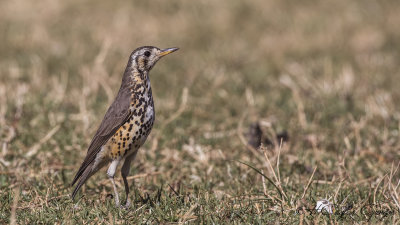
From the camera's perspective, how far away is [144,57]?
6.07 m

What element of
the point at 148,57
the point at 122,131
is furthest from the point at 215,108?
the point at 122,131

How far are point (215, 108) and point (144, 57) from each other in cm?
332

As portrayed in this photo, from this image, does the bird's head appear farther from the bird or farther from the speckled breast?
the speckled breast

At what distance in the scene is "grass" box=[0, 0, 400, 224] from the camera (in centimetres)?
542

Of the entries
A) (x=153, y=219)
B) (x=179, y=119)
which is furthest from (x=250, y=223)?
(x=179, y=119)

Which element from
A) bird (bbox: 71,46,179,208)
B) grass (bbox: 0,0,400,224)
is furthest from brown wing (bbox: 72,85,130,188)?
grass (bbox: 0,0,400,224)

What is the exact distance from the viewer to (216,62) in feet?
38.3

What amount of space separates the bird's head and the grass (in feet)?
3.94

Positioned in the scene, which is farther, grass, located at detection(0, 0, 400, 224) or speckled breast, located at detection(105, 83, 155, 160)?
speckled breast, located at detection(105, 83, 155, 160)

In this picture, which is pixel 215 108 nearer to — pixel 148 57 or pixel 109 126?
pixel 148 57

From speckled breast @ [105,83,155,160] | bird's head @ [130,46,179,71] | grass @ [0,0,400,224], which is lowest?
grass @ [0,0,400,224]

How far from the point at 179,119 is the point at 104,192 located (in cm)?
259

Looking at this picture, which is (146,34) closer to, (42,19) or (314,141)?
(42,19)

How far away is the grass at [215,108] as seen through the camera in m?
5.42
